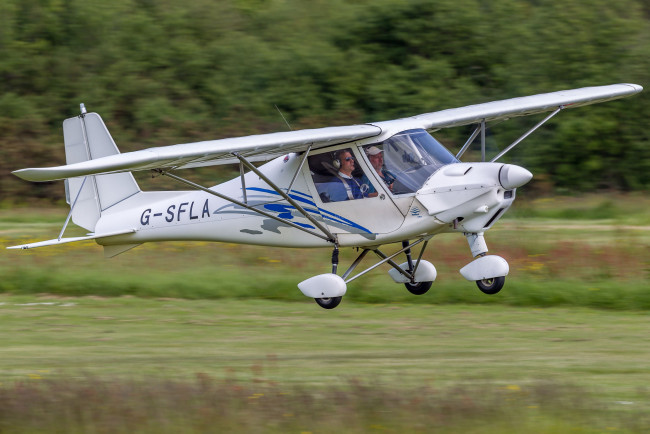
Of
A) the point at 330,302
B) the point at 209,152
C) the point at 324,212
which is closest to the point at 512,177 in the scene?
the point at 324,212

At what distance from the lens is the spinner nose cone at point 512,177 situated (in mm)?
10852

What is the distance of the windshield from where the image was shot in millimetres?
11523

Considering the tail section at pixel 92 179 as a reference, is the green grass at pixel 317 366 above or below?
below

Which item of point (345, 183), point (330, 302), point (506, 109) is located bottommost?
point (330, 302)

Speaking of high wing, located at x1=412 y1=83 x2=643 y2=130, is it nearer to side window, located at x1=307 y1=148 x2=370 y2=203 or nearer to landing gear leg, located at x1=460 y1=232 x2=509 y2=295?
side window, located at x1=307 y1=148 x2=370 y2=203

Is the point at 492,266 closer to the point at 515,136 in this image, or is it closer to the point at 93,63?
the point at 515,136

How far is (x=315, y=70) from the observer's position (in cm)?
3069

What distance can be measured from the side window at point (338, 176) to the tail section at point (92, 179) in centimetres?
331

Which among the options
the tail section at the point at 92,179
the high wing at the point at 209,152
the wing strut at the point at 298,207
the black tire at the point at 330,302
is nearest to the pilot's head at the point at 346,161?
the high wing at the point at 209,152

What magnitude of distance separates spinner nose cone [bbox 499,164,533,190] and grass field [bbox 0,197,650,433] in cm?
187

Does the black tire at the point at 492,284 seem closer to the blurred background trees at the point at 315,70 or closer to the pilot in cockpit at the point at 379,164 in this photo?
the pilot in cockpit at the point at 379,164

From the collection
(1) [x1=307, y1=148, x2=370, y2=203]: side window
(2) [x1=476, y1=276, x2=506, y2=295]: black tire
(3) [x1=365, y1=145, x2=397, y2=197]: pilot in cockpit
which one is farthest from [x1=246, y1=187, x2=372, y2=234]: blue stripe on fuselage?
(2) [x1=476, y1=276, x2=506, y2=295]: black tire

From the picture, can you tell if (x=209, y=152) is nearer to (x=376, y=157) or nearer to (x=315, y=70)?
(x=376, y=157)

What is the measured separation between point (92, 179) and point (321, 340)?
196 inches
